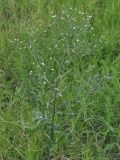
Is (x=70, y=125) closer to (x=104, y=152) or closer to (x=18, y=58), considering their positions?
(x=104, y=152)

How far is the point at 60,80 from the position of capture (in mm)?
2732

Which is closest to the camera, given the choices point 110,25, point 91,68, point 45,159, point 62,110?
point 45,159

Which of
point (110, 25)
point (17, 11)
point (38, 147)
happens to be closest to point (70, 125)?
point (38, 147)

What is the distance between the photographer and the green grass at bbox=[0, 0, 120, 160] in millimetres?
2480

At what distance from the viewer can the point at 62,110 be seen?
2648 mm


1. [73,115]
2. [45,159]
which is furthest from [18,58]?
[45,159]

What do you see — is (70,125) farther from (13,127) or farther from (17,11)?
(17,11)

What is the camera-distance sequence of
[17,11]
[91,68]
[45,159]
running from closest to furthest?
1. [45,159]
2. [91,68]
3. [17,11]

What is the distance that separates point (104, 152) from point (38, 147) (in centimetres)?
38

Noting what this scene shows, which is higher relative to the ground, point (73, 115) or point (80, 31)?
point (80, 31)

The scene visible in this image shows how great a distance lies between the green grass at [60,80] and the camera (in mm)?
2480

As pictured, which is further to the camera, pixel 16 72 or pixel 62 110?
pixel 16 72

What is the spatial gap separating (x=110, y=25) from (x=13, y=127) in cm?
116

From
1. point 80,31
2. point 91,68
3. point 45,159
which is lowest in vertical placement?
point 45,159
